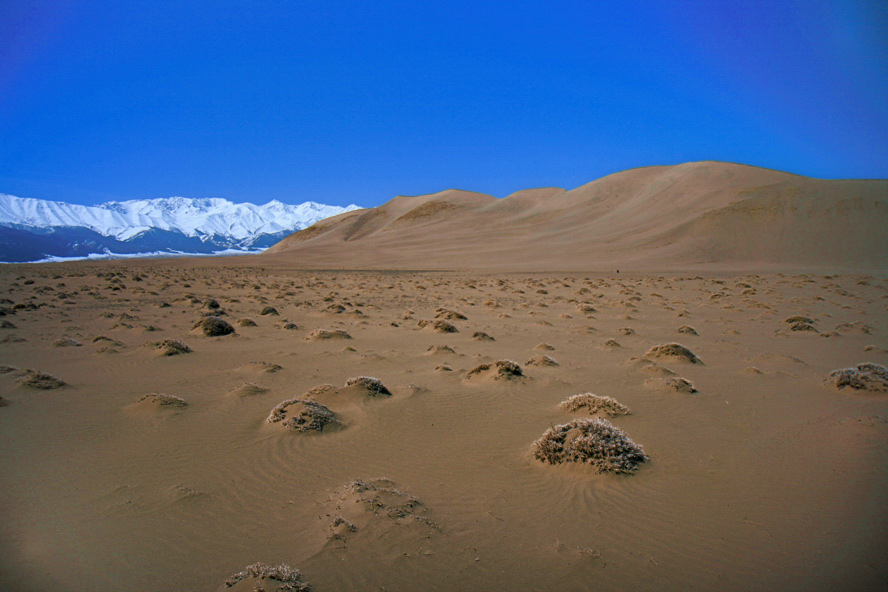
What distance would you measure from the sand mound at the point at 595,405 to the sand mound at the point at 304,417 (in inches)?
131

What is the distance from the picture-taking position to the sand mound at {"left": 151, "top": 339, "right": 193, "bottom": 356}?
10.6 meters

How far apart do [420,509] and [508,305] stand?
1740 centimetres

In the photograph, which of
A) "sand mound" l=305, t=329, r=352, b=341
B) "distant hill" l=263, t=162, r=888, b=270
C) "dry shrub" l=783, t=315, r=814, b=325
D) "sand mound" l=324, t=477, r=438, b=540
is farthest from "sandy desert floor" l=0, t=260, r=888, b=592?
"distant hill" l=263, t=162, r=888, b=270

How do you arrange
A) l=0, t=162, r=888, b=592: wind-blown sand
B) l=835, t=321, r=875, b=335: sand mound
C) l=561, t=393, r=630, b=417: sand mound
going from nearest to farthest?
l=0, t=162, r=888, b=592: wind-blown sand
l=561, t=393, r=630, b=417: sand mound
l=835, t=321, r=875, b=335: sand mound

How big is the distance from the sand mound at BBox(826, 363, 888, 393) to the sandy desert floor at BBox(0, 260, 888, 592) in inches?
5.4

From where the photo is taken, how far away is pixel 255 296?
22953 mm

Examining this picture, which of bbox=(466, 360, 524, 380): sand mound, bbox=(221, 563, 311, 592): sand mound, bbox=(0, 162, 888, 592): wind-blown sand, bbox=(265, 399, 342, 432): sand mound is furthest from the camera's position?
bbox=(466, 360, 524, 380): sand mound

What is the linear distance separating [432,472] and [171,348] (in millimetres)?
8153

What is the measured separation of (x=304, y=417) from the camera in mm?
6344

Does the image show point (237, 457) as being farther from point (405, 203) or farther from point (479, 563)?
point (405, 203)

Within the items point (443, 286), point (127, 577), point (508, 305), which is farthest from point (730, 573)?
point (443, 286)

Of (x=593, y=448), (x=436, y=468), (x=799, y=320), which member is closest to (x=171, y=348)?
(x=436, y=468)

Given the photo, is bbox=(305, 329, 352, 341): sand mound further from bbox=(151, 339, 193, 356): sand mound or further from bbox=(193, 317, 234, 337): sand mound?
bbox=(151, 339, 193, 356): sand mound

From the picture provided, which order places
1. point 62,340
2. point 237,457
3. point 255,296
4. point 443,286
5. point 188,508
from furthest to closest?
point 443,286 < point 255,296 < point 62,340 < point 237,457 < point 188,508
